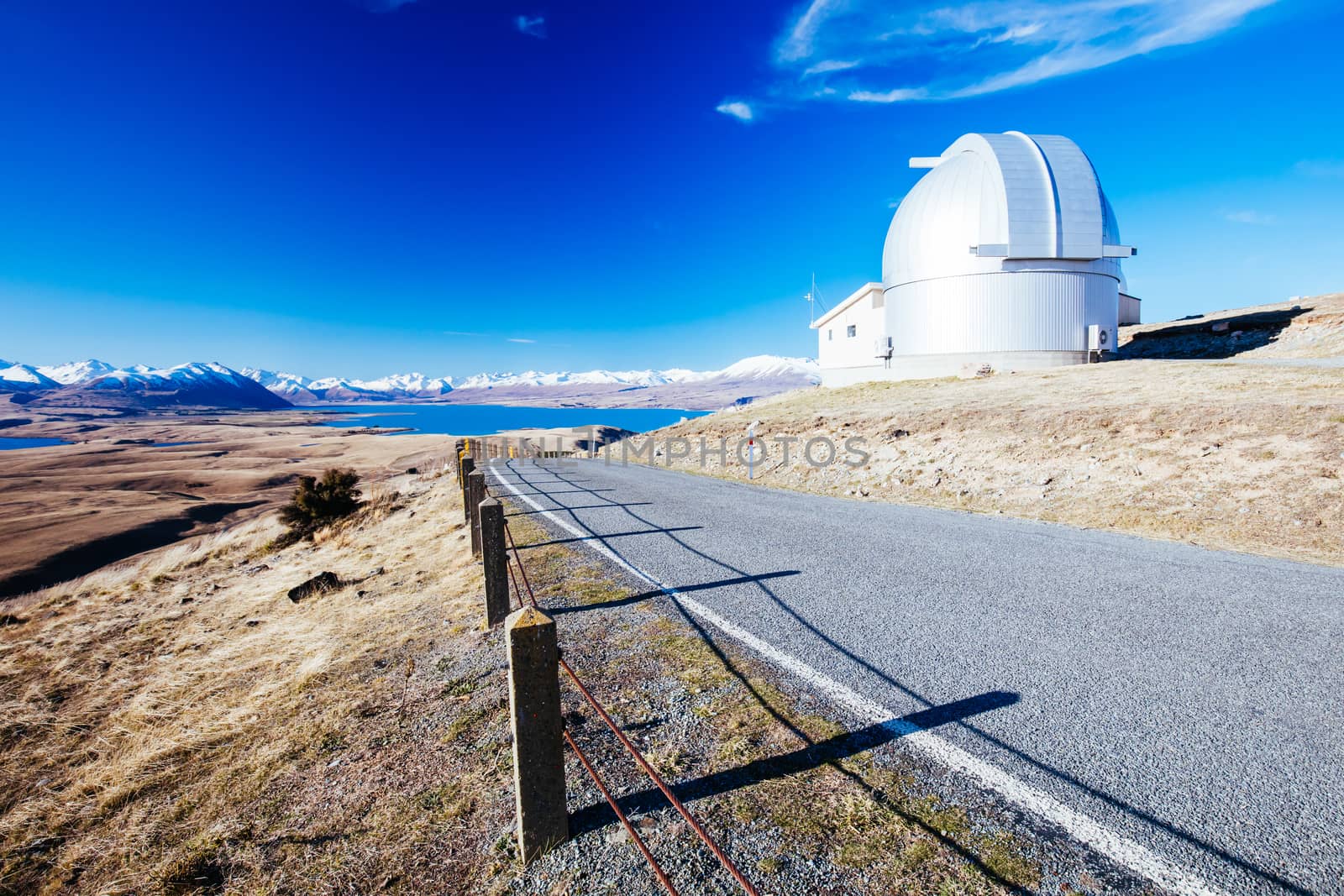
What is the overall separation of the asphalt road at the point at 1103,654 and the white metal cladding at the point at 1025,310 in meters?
20.0

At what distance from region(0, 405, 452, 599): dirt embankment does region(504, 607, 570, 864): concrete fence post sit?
87.7 feet

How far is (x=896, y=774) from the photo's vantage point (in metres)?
2.70

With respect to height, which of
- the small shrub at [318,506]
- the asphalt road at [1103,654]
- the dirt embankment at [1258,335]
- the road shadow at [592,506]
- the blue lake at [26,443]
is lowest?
the blue lake at [26,443]

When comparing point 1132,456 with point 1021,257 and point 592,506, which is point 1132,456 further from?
point 1021,257

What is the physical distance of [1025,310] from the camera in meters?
24.4

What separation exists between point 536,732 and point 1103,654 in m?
3.93

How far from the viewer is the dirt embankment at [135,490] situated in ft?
77.6

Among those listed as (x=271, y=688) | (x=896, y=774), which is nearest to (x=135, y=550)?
(x=271, y=688)

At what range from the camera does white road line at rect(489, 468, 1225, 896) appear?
2102mm

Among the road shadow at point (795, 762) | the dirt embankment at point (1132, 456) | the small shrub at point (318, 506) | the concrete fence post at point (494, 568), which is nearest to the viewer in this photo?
the road shadow at point (795, 762)

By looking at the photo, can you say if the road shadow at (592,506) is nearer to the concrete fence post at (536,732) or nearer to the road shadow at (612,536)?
the road shadow at (612,536)

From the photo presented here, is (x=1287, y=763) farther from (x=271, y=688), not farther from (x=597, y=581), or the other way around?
(x=271, y=688)

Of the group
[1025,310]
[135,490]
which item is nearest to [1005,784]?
[1025,310]

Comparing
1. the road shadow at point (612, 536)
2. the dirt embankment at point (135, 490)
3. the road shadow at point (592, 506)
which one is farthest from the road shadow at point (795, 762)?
the dirt embankment at point (135, 490)
